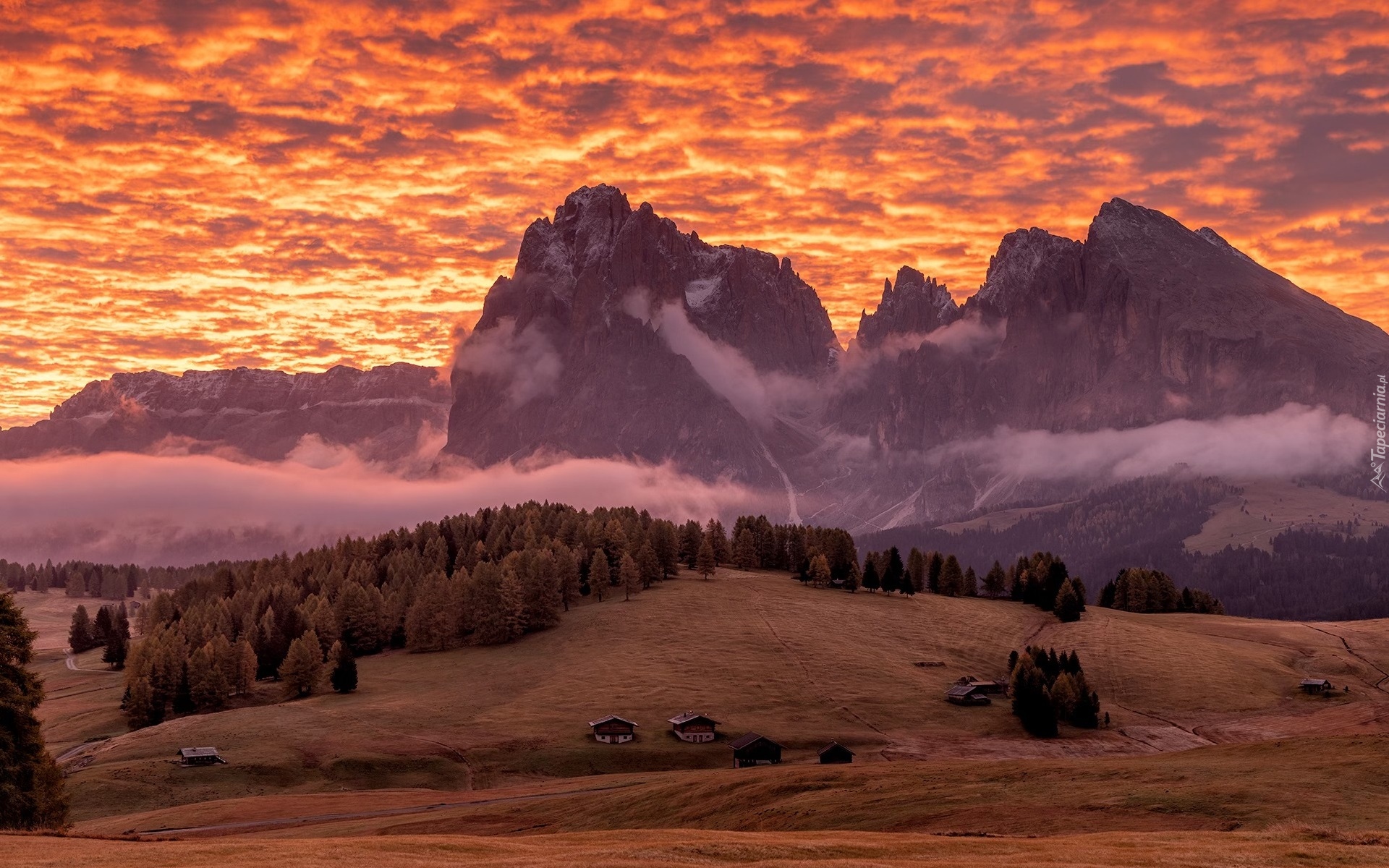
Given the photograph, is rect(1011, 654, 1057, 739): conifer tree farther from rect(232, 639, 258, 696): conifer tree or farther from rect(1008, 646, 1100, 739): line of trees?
rect(232, 639, 258, 696): conifer tree

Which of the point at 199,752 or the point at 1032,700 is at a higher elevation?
the point at 1032,700

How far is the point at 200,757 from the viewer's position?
11731 cm

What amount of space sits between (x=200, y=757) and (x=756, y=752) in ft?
187

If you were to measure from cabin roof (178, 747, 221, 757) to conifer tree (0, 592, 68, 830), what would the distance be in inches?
1847

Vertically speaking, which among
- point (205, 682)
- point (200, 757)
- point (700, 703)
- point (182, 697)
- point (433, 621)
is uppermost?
point (433, 621)

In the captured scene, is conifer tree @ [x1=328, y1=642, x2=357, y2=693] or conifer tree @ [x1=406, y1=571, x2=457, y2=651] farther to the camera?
conifer tree @ [x1=406, y1=571, x2=457, y2=651]

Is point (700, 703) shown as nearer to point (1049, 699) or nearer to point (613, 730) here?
point (613, 730)

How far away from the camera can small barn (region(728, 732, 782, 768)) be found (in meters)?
118

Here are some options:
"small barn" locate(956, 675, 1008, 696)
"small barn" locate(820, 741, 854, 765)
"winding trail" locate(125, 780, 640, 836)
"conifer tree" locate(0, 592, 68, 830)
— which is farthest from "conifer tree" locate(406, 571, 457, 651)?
"conifer tree" locate(0, 592, 68, 830)

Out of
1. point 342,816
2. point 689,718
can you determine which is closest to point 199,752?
point 342,816

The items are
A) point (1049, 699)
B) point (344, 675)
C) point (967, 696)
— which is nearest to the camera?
point (1049, 699)

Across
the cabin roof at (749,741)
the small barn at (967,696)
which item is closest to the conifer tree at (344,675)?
the cabin roof at (749,741)

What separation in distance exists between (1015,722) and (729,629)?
53.8m

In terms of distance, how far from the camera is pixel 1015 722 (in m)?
140
